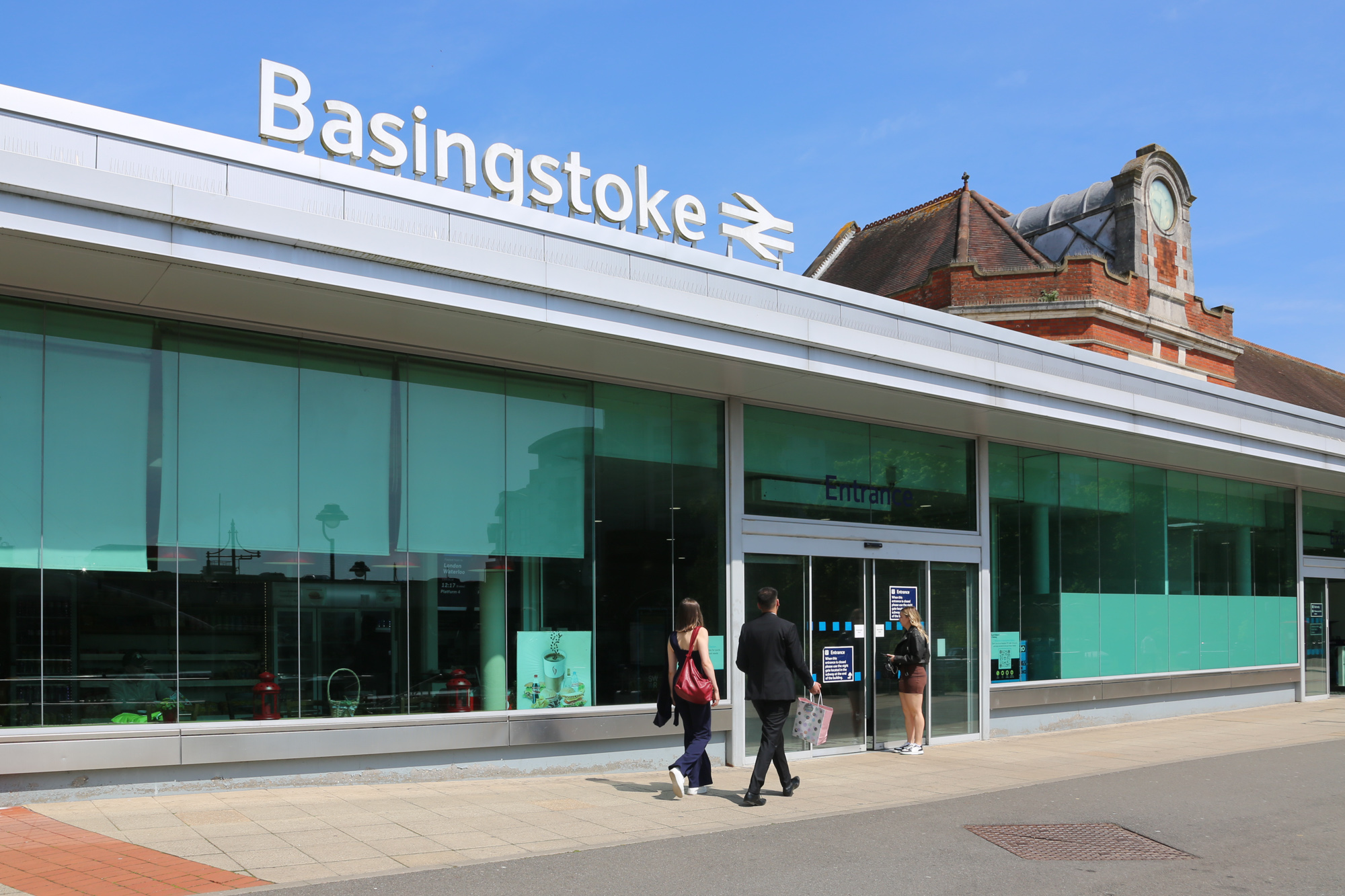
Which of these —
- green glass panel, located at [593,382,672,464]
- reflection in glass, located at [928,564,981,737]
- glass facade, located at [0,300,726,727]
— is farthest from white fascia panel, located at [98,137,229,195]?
reflection in glass, located at [928,564,981,737]

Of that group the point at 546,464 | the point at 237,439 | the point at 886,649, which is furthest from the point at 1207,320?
the point at 237,439

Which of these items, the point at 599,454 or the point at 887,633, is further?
the point at 887,633

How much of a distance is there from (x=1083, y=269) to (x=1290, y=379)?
1607cm

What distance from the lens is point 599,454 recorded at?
1171 centimetres

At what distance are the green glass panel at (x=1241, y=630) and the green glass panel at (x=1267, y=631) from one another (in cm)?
14

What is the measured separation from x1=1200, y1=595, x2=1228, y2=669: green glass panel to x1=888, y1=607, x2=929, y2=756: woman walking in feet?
25.8

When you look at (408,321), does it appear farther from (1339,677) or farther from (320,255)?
(1339,677)

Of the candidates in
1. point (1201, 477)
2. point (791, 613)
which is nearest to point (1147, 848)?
point (791, 613)

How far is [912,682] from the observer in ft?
44.0

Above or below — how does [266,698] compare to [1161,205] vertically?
below

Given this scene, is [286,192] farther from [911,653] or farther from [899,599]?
[899,599]

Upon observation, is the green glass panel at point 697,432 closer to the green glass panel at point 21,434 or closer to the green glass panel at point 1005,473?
the green glass panel at point 1005,473

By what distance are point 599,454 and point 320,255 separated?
406 cm

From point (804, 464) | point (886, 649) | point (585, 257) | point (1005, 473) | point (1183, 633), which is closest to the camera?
point (585, 257)
